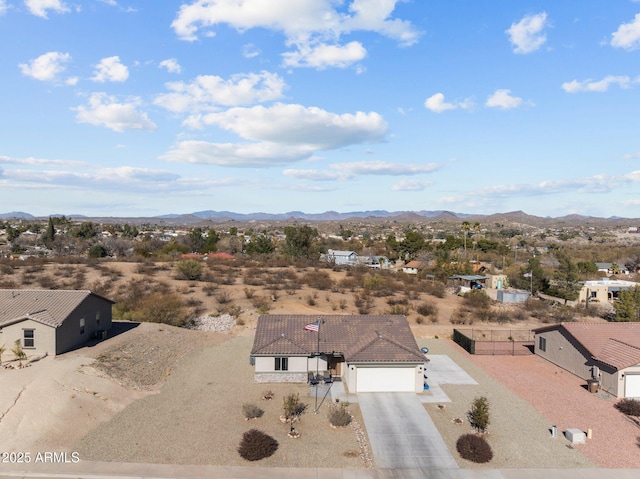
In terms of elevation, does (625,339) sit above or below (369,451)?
above

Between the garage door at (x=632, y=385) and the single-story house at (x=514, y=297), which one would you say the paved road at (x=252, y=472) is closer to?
the garage door at (x=632, y=385)

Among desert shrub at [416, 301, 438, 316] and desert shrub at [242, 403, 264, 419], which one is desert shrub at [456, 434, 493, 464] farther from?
desert shrub at [416, 301, 438, 316]

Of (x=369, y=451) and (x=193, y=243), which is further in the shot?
(x=193, y=243)

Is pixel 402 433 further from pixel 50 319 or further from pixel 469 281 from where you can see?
pixel 469 281

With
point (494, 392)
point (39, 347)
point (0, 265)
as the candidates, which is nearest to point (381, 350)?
point (494, 392)

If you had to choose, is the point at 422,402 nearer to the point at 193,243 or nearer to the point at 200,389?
the point at 200,389

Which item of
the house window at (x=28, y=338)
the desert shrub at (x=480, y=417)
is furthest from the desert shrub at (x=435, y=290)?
the house window at (x=28, y=338)
